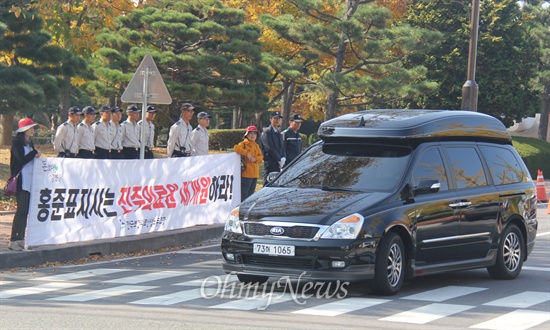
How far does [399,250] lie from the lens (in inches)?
397

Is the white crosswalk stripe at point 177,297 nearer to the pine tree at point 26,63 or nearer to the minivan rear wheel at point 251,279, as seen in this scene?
the minivan rear wheel at point 251,279

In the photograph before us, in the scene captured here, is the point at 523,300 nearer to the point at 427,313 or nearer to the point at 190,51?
the point at 427,313

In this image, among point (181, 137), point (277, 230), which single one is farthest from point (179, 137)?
point (277, 230)

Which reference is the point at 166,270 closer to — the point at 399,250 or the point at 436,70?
the point at 399,250

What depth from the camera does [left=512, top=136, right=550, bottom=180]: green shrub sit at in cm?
3594

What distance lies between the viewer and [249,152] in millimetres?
17406

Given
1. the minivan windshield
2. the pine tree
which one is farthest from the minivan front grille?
the pine tree

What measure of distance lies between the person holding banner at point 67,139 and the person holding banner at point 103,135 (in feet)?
1.52

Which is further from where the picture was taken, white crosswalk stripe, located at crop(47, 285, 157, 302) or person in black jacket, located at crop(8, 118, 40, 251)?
person in black jacket, located at crop(8, 118, 40, 251)

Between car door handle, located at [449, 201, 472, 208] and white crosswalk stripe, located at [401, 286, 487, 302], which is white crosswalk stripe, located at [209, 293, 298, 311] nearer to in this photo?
white crosswalk stripe, located at [401, 286, 487, 302]

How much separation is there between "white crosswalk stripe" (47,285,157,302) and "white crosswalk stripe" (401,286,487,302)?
288 centimetres

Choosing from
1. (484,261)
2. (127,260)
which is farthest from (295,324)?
(127,260)

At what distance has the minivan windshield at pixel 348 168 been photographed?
1048 centimetres

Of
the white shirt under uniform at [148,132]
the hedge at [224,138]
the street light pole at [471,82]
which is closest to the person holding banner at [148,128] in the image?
the white shirt under uniform at [148,132]
